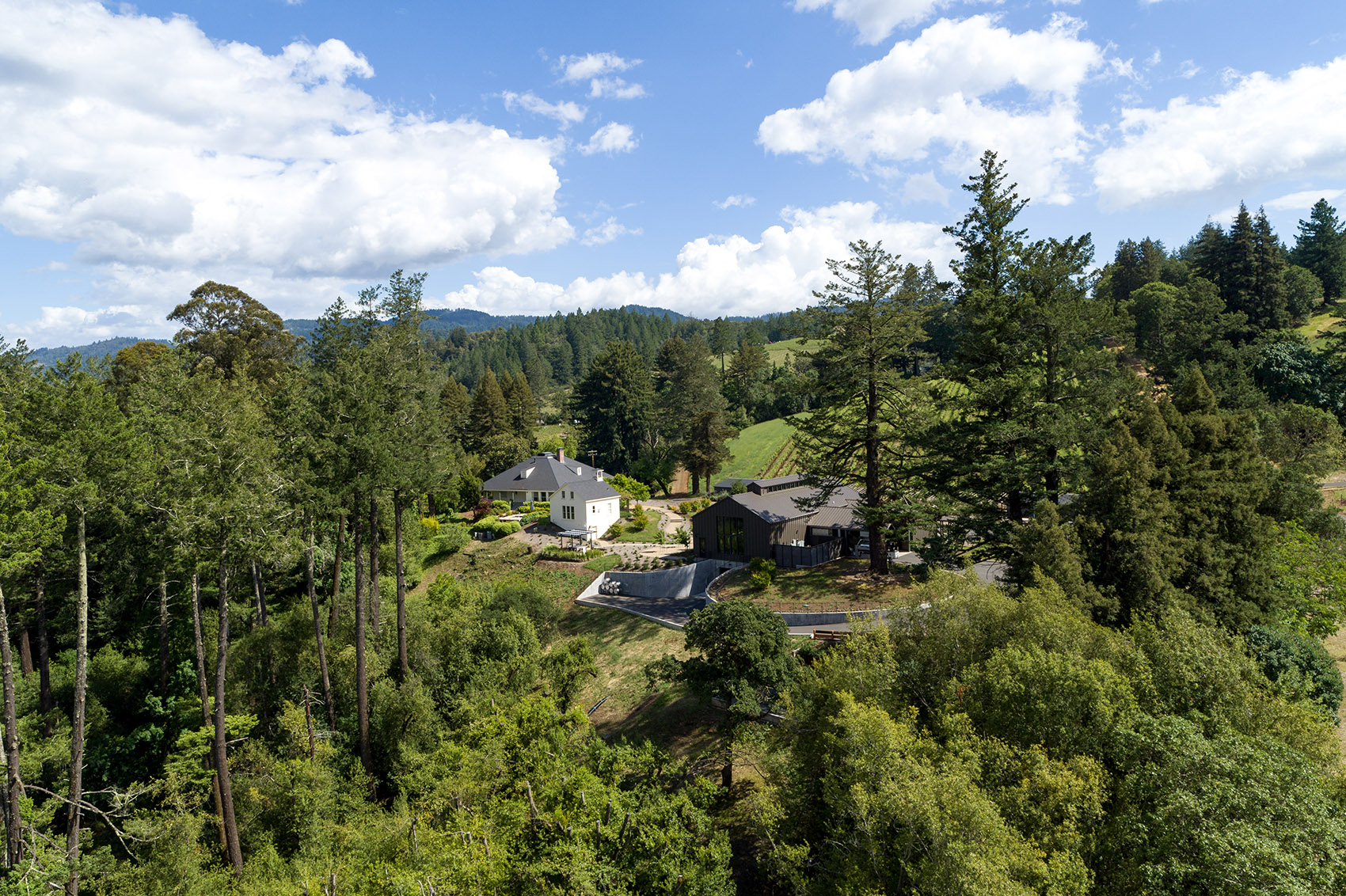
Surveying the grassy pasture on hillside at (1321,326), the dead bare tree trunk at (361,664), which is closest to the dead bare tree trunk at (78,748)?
the dead bare tree trunk at (361,664)

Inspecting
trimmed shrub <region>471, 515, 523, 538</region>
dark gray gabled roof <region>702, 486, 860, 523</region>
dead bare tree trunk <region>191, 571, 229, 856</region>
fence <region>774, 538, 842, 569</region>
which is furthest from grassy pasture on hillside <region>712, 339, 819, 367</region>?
dead bare tree trunk <region>191, 571, 229, 856</region>

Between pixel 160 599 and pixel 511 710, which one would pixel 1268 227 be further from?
pixel 160 599

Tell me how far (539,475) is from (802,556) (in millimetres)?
29841

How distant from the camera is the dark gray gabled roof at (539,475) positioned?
5462 cm

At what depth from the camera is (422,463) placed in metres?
22.5

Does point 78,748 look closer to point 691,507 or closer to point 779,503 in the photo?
point 779,503

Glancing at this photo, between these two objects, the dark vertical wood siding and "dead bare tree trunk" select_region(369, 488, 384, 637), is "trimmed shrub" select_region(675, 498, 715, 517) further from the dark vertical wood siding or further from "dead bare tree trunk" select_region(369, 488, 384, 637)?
"dead bare tree trunk" select_region(369, 488, 384, 637)

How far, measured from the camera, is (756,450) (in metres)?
69.3

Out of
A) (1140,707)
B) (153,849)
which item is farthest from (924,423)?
(153,849)

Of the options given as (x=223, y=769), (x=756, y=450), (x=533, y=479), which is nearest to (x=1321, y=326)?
(x=756, y=450)

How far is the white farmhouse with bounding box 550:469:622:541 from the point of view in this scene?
1871 inches

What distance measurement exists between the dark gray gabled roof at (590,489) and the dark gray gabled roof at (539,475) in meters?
2.96

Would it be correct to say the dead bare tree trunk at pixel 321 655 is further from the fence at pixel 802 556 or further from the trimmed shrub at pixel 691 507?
the trimmed shrub at pixel 691 507

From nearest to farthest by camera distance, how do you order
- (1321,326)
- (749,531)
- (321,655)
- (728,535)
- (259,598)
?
(321,655) → (259,598) → (749,531) → (728,535) → (1321,326)
